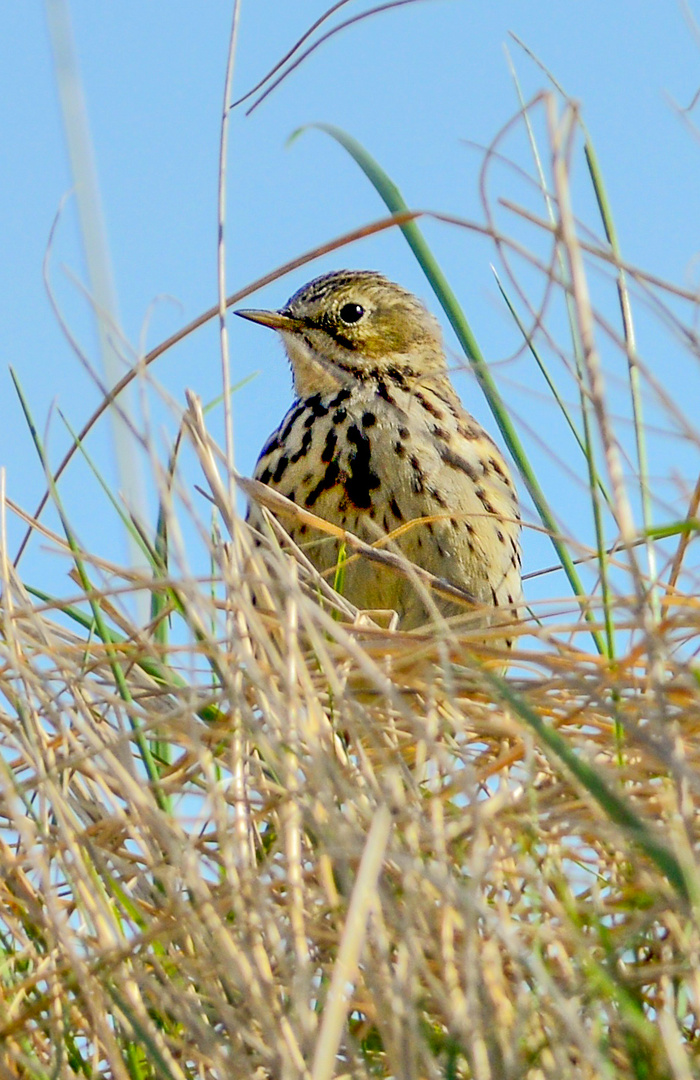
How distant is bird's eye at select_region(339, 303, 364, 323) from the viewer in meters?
5.41

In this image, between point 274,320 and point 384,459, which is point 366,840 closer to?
point 384,459

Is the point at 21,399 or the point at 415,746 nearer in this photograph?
the point at 415,746

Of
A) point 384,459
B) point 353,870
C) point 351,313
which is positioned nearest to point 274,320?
point 351,313

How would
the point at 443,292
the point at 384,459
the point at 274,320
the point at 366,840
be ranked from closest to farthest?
the point at 366,840, the point at 443,292, the point at 384,459, the point at 274,320

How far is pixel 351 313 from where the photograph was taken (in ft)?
17.8

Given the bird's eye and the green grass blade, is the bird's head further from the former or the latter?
the green grass blade

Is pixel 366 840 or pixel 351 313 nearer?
pixel 366 840

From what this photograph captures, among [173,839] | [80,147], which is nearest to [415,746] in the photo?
[173,839]

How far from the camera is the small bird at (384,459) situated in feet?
14.4

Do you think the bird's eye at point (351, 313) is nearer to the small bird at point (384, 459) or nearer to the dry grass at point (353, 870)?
the small bird at point (384, 459)

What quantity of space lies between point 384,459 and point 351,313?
1062 millimetres

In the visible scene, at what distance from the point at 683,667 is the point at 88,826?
98cm

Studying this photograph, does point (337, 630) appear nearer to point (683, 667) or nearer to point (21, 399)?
point (683, 667)

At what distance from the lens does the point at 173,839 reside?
6.82 ft
